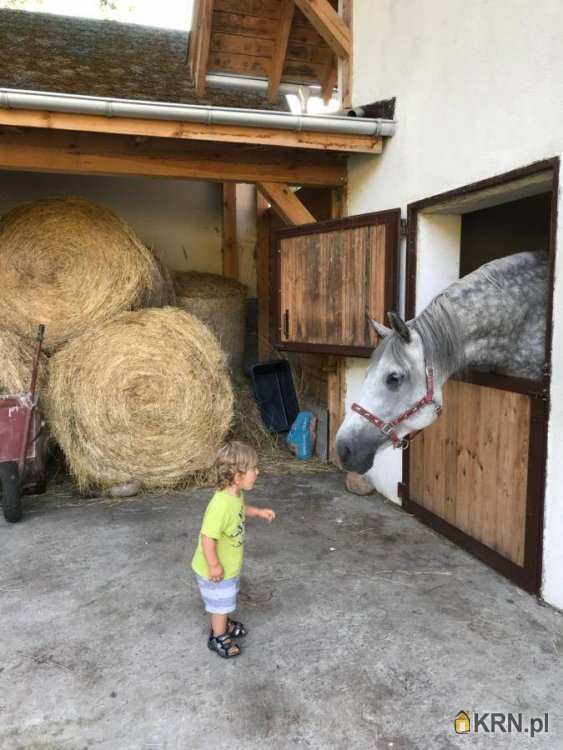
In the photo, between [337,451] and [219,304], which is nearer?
[337,451]

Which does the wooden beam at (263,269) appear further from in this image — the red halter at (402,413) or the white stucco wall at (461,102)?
the red halter at (402,413)

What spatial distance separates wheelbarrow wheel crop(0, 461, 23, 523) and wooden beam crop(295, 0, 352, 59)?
3.63 meters

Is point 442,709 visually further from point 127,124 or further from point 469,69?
point 127,124

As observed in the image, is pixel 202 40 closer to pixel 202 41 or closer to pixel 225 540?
pixel 202 41

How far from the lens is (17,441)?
339 cm

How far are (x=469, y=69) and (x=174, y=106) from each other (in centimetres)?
157

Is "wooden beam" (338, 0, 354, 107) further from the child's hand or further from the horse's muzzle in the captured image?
the child's hand

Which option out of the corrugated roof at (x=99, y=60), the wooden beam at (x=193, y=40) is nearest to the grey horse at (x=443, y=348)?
the corrugated roof at (x=99, y=60)

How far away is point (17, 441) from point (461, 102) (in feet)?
10.3

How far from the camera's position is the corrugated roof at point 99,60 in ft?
14.7

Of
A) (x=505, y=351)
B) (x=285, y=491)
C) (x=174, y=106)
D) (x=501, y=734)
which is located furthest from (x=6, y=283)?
(x=501, y=734)

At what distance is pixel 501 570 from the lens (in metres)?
2.63

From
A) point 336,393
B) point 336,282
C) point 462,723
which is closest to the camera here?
point 462,723

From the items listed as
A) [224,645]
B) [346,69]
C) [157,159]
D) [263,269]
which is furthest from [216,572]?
[263,269]
